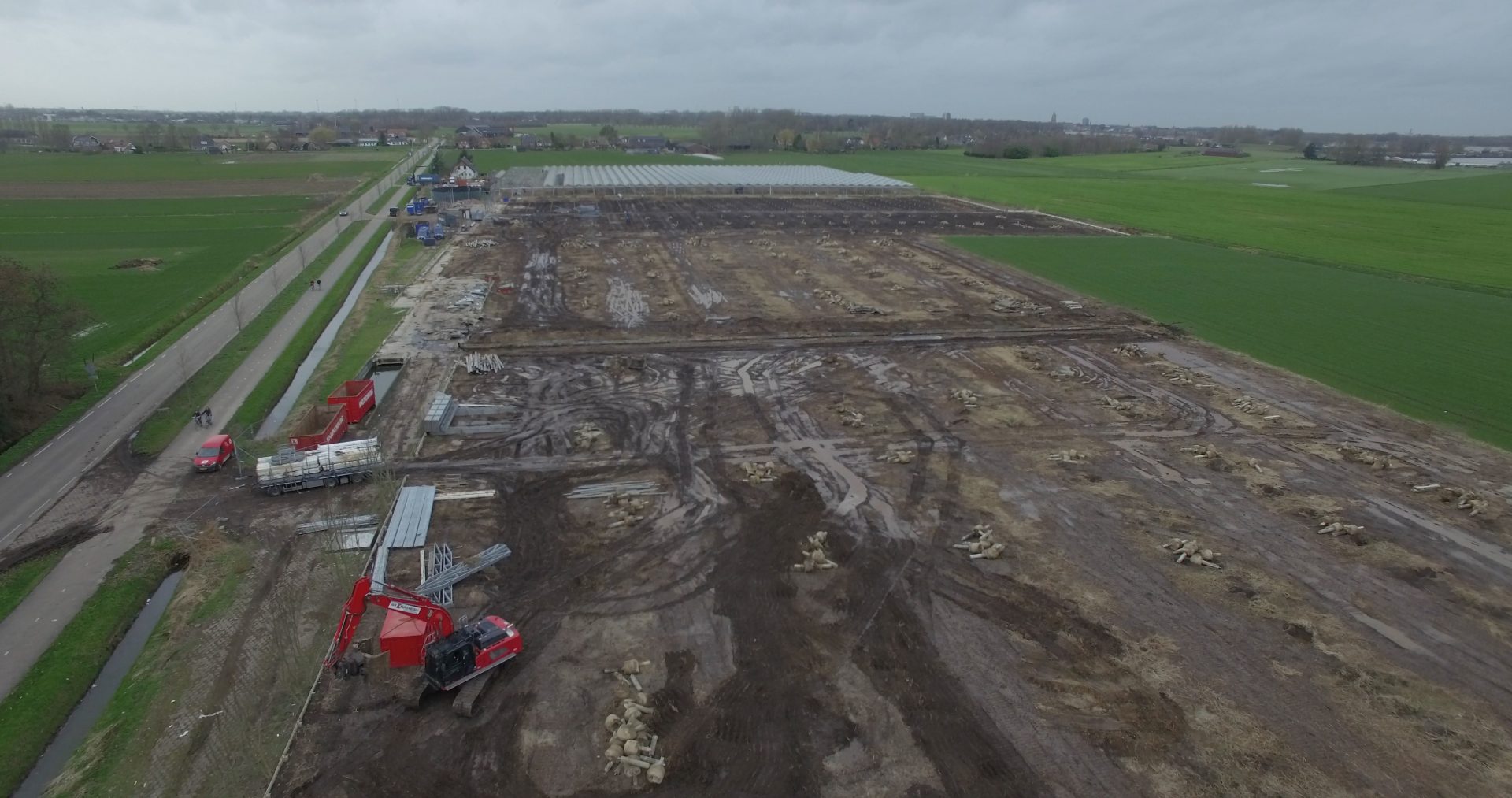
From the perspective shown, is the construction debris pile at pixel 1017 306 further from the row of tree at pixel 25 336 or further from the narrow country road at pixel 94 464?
the row of tree at pixel 25 336

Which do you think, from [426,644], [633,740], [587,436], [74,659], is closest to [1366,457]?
[633,740]

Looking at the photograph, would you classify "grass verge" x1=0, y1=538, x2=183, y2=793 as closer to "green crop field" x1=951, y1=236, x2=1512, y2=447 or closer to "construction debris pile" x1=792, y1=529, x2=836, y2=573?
"construction debris pile" x1=792, y1=529, x2=836, y2=573

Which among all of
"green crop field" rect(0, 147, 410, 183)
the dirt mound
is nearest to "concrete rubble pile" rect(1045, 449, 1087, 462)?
the dirt mound

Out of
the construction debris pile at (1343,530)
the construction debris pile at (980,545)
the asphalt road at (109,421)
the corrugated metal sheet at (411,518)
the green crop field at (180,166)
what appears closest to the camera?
the construction debris pile at (980,545)

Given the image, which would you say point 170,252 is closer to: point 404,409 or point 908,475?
point 404,409

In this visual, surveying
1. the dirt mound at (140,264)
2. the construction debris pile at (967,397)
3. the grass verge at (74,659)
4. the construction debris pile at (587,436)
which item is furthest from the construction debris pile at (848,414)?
the dirt mound at (140,264)

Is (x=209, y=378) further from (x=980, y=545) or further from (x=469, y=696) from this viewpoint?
(x=980, y=545)
